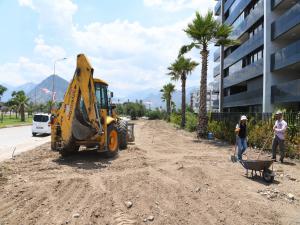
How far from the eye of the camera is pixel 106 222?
608 centimetres

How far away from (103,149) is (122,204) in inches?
215

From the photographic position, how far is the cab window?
13734mm

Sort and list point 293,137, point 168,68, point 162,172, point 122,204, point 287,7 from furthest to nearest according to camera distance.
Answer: point 168,68 → point 287,7 → point 293,137 → point 162,172 → point 122,204

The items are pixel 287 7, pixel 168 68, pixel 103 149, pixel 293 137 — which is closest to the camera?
pixel 103 149

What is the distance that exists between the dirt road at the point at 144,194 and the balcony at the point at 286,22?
16948mm

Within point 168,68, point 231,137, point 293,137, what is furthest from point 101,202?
point 168,68

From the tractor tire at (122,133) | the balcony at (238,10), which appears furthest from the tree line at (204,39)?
the balcony at (238,10)

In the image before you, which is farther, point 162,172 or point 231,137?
point 231,137

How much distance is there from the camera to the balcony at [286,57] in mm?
25484

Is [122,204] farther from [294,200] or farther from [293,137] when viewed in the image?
[293,137]

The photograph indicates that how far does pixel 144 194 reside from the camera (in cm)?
761

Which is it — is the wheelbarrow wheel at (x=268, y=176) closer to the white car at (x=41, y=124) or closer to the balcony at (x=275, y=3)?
the white car at (x=41, y=124)

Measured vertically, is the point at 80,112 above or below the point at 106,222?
above

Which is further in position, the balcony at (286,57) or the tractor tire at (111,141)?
the balcony at (286,57)
